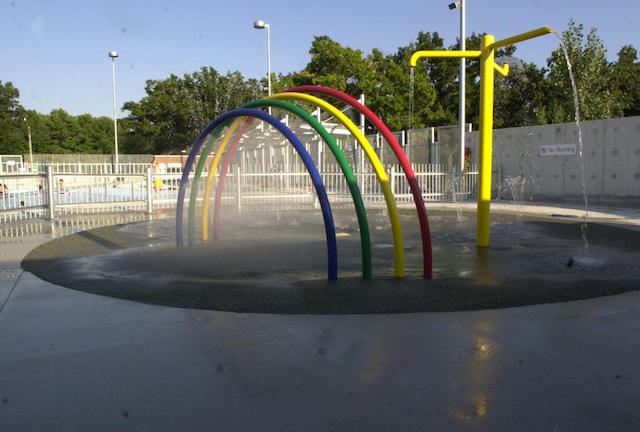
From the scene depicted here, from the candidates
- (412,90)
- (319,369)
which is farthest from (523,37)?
(412,90)

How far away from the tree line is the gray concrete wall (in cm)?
629

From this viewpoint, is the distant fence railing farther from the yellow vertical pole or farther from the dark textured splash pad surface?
the yellow vertical pole

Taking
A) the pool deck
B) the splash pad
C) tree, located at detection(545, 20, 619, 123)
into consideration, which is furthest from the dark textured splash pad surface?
tree, located at detection(545, 20, 619, 123)

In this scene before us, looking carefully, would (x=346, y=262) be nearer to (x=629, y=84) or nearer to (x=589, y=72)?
(x=589, y=72)

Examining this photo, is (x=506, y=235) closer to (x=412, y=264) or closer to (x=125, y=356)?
(x=412, y=264)

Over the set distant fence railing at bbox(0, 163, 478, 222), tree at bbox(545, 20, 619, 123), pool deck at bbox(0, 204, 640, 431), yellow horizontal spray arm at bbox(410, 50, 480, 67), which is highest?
tree at bbox(545, 20, 619, 123)

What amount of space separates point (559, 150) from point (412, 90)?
1917cm

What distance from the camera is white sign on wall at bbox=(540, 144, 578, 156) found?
19.4m

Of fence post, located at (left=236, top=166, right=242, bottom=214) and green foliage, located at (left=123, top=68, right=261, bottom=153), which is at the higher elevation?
green foliage, located at (left=123, top=68, right=261, bottom=153)

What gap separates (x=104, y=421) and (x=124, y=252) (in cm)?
657

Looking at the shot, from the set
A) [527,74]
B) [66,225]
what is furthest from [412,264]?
[527,74]

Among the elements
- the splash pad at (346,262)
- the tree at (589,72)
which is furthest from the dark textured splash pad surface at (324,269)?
the tree at (589,72)

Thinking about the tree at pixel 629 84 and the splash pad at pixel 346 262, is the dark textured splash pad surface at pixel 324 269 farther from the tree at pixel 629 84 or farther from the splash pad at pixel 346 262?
the tree at pixel 629 84

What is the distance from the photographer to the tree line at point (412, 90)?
26.5m
